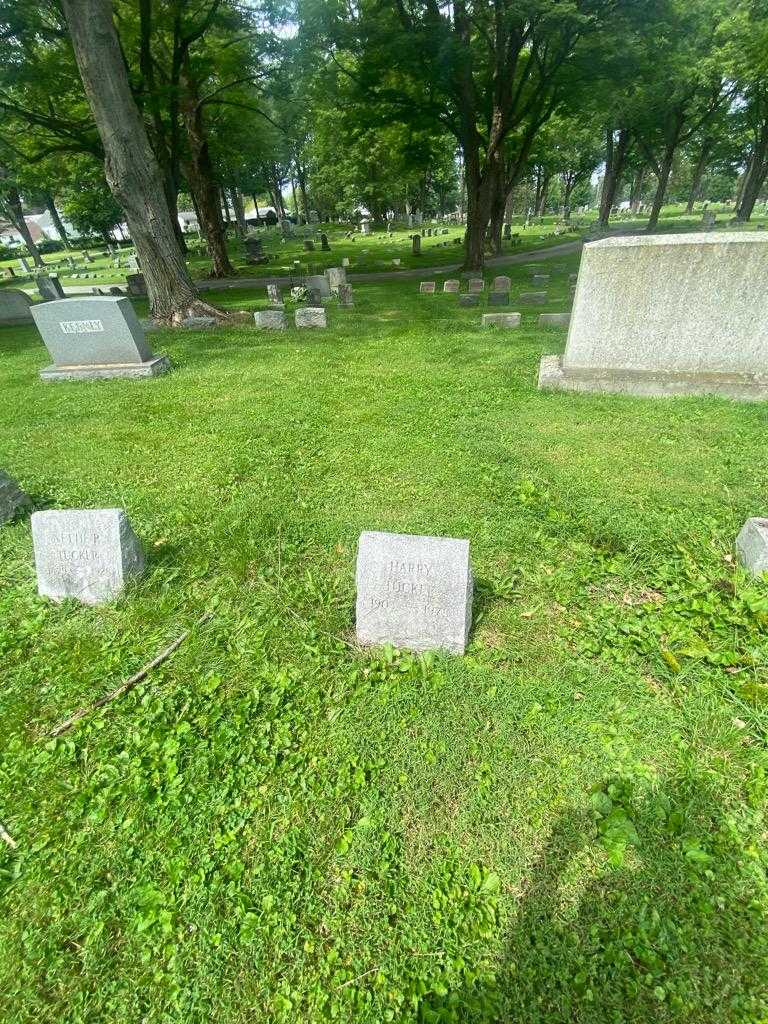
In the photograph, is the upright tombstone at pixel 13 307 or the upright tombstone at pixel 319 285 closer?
the upright tombstone at pixel 13 307

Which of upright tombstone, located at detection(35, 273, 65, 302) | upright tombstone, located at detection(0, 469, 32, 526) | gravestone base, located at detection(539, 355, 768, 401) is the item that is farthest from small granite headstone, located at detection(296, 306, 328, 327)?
upright tombstone, located at detection(35, 273, 65, 302)

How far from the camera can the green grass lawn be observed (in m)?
1.63

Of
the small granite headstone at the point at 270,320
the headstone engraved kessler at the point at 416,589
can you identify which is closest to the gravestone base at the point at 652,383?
the headstone engraved kessler at the point at 416,589

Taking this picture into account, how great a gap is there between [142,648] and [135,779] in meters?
0.85

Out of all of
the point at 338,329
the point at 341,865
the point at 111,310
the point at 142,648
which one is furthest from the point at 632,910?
the point at 338,329

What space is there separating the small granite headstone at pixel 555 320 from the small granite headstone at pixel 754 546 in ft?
24.8

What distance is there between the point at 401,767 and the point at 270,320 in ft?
35.7

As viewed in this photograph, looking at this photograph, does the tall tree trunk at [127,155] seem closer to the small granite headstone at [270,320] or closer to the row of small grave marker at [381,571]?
the small granite headstone at [270,320]

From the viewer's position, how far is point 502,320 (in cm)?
999

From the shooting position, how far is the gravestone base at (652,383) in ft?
18.7

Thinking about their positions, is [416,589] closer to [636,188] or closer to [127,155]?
[127,155]

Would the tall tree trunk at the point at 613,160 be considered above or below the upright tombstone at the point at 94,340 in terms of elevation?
above

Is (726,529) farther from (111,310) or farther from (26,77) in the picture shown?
(26,77)

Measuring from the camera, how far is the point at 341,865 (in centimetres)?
190
